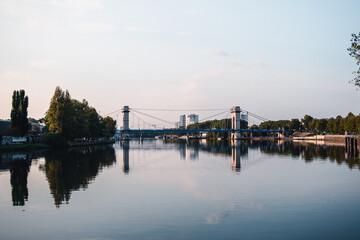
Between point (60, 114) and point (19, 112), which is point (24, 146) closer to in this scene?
point (19, 112)

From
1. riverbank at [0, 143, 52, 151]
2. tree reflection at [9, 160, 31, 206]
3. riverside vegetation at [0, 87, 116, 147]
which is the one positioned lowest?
tree reflection at [9, 160, 31, 206]

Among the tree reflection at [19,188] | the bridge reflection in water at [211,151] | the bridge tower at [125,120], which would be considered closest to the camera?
the tree reflection at [19,188]

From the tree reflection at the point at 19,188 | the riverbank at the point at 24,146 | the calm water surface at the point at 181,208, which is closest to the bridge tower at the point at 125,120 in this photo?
the riverbank at the point at 24,146

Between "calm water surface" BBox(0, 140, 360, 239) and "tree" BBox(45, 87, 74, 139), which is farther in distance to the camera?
"tree" BBox(45, 87, 74, 139)

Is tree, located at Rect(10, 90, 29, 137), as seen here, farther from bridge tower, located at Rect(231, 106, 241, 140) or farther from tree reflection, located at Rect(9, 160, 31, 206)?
bridge tower, located at Rect(231, 106, 241, 140)

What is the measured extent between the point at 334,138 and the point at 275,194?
124 metres

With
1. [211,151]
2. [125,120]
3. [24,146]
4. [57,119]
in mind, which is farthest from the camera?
[125,120]

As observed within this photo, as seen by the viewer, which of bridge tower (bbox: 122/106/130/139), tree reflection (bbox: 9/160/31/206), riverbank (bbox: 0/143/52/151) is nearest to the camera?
tree reflection (bbox: 9/160/31/206)

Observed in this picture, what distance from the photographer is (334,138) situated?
443ft

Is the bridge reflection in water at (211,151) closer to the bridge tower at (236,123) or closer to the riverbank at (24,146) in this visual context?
the riverbank at (24,146)

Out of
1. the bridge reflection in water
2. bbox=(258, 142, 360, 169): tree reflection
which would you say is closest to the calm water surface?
the bridge reflection in water

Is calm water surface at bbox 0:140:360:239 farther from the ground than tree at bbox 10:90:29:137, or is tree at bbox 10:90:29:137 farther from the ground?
tree at bbox 10:90:29:137

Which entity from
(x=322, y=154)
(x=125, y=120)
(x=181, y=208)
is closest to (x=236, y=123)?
(x=125, y=120)

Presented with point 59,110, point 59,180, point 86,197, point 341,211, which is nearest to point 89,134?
point 59,110
